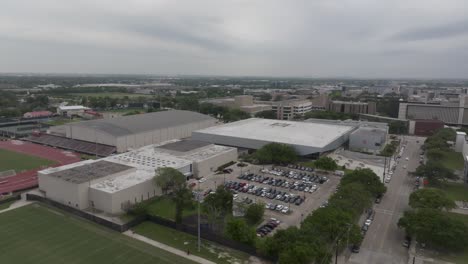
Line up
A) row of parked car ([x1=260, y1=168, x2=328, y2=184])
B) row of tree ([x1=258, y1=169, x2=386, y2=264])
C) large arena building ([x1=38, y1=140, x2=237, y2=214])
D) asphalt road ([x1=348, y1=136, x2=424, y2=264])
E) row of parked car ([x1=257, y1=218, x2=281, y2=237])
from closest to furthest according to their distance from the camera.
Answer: row of tree ([x1=258, y1=169, x2=386, y2=264]) → asphalt road ([x1=348, y1=136, x2=424, y2=264]) → row of parked car ([x1=257, y1=218, x2=281, y2=237]) → large arena building ([x1=38, y1=140, x2=237, y2=214]) → row of parked car ([x1=260, y1=168, x2=328, y2=184])

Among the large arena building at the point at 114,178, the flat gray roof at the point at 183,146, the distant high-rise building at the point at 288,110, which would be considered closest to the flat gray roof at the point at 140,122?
the flat gray roof at the point at 183,146

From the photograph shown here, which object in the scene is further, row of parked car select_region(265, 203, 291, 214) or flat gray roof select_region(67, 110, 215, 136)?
flat gray roof select_region(67, 110, 215, 136)

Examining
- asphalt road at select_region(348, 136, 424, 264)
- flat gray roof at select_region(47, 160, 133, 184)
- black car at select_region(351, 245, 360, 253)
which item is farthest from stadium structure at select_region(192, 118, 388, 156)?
black car at select_region(351, 245, 360, 253)

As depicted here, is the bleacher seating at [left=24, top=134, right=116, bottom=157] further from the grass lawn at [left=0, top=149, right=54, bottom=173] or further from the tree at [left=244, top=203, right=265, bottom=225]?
the tree at [left=244, top=203, right=265, bottom=225]

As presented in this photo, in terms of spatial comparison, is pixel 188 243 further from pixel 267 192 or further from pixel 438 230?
pixel 438 230

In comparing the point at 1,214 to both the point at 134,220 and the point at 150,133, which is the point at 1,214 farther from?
the point at 150,133

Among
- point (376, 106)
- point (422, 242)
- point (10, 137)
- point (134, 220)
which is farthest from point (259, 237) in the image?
point (376, 106)
